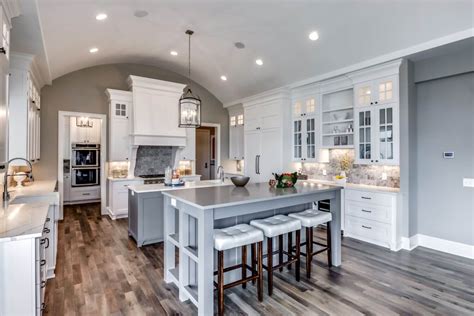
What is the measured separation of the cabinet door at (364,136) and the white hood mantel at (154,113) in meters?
4.03

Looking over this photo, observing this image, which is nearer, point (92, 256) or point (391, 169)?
point (92, 256)

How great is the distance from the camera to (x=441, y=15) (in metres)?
3.32

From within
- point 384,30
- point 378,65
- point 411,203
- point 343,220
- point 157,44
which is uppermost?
point 157,44

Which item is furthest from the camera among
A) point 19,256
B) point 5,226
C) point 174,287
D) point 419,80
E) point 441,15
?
point 419,80

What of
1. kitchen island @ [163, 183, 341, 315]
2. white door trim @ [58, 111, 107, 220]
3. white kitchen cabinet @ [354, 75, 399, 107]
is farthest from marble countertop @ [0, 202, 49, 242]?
white kitchen cabinet @ [354, 75, 399, 107]

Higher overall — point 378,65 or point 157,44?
point 157,44

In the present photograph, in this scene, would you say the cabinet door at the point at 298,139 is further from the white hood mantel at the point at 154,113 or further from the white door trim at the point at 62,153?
the white door trim at the point at 62,153

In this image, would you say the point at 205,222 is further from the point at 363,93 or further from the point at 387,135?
the point at 363,93

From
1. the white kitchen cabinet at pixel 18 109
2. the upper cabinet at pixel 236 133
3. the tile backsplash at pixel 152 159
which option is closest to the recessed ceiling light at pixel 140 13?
the white kitchen cabinet at pixel 18 109

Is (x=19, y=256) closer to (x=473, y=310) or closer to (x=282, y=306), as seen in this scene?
(x=282, y=306)

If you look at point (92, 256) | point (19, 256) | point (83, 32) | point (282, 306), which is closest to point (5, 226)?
point (19, 256)

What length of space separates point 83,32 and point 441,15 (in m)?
5.17

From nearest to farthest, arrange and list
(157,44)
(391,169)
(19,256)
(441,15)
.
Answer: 1. (19,256)
2. (441,15)
3. (391,169)
4. (157,44)

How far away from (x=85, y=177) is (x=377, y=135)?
7.24 m
